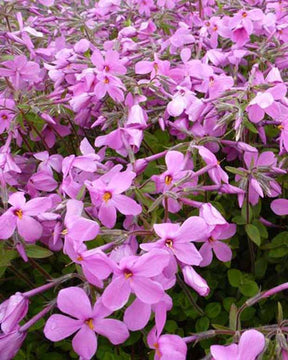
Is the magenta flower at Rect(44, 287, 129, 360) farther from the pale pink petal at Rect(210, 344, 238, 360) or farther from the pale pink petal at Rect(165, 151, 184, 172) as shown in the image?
the pale pink petal at Rect(165, 151, 184, 172)

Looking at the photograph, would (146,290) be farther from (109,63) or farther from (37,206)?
(109,63)

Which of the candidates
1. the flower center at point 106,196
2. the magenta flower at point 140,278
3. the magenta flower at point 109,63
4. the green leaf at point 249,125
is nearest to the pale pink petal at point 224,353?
the magenta flower at point 140,278

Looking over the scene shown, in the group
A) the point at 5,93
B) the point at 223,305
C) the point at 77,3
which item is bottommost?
the point at 223,305

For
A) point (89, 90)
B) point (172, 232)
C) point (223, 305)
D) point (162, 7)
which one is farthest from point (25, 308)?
point (162, 7)

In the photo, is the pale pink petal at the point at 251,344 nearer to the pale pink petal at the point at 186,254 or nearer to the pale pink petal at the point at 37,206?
the pale pink petal at the point at 186,254

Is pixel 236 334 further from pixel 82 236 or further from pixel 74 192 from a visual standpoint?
pixel 74 192

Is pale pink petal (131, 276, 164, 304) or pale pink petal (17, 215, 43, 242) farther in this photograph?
pale pink petal (17, 215, 43, 242)

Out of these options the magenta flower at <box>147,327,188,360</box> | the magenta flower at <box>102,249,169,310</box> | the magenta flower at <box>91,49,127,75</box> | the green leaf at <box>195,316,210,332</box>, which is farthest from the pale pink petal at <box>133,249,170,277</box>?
the magenta flower at <box>91,49,127,75</box>
